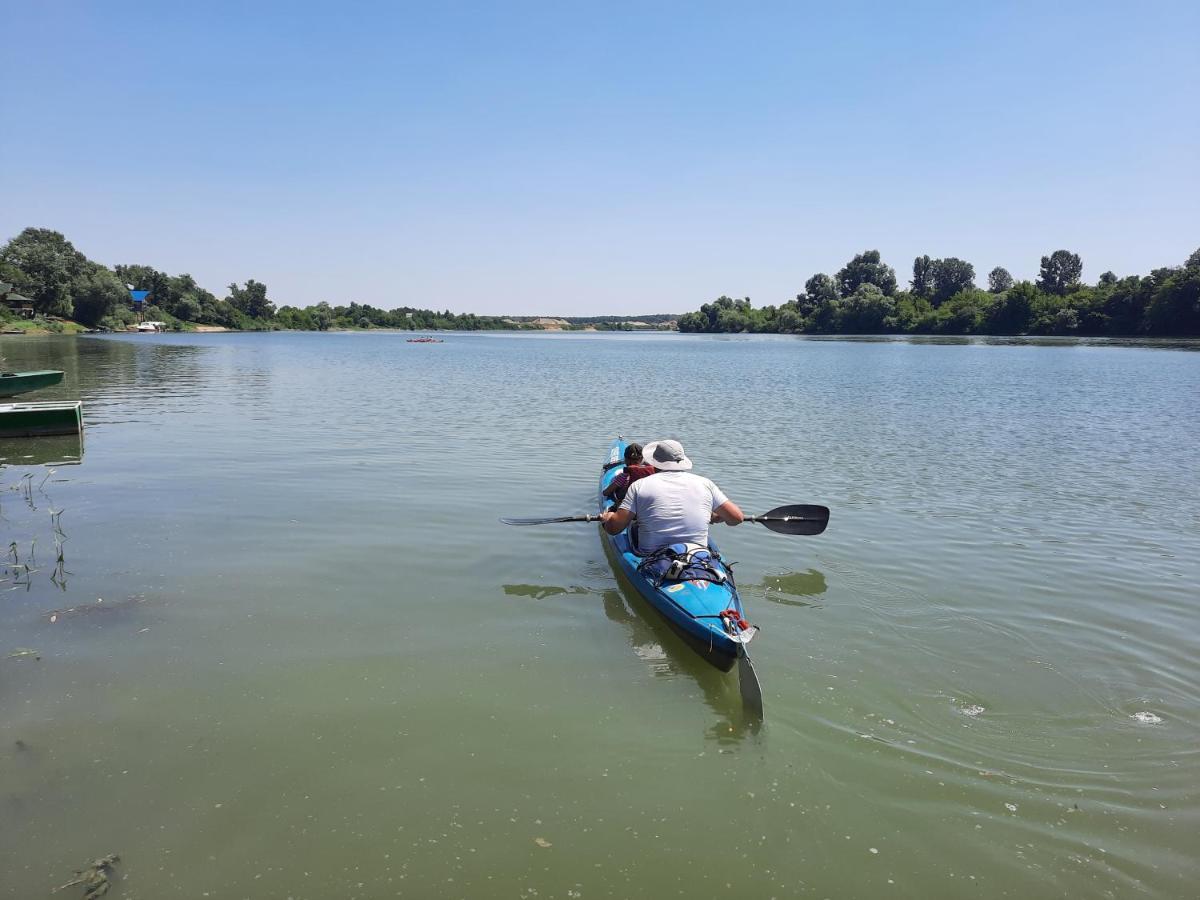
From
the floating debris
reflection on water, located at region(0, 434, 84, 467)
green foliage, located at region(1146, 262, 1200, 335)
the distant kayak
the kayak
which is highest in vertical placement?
green foliage, located at region(1146, 262, 1200, 335)

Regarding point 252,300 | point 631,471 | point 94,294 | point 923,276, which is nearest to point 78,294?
point 94,294

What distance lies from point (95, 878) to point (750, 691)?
4527 mm

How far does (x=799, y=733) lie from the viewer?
19.2 ft

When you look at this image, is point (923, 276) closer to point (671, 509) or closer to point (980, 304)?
point (980, 304)

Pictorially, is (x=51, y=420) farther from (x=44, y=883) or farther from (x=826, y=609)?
(x=826, y=609)

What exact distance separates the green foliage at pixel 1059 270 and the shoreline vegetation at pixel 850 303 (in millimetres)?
170

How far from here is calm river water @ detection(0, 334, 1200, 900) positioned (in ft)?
14.7

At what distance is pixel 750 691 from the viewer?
614 cm

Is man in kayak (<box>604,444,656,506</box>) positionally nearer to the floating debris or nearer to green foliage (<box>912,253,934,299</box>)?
the floating debris

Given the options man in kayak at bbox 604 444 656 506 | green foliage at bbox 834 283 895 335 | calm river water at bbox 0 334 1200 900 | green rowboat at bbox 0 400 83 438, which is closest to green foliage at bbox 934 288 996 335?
green foliage at bbox 834 283 895 335

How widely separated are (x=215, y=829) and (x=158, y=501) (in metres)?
9.09

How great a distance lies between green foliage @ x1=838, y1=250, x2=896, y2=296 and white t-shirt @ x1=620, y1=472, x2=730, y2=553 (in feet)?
410

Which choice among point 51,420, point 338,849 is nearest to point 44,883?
point 338,849

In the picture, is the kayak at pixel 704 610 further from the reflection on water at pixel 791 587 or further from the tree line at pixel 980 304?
the tree line at pixel 980 304
